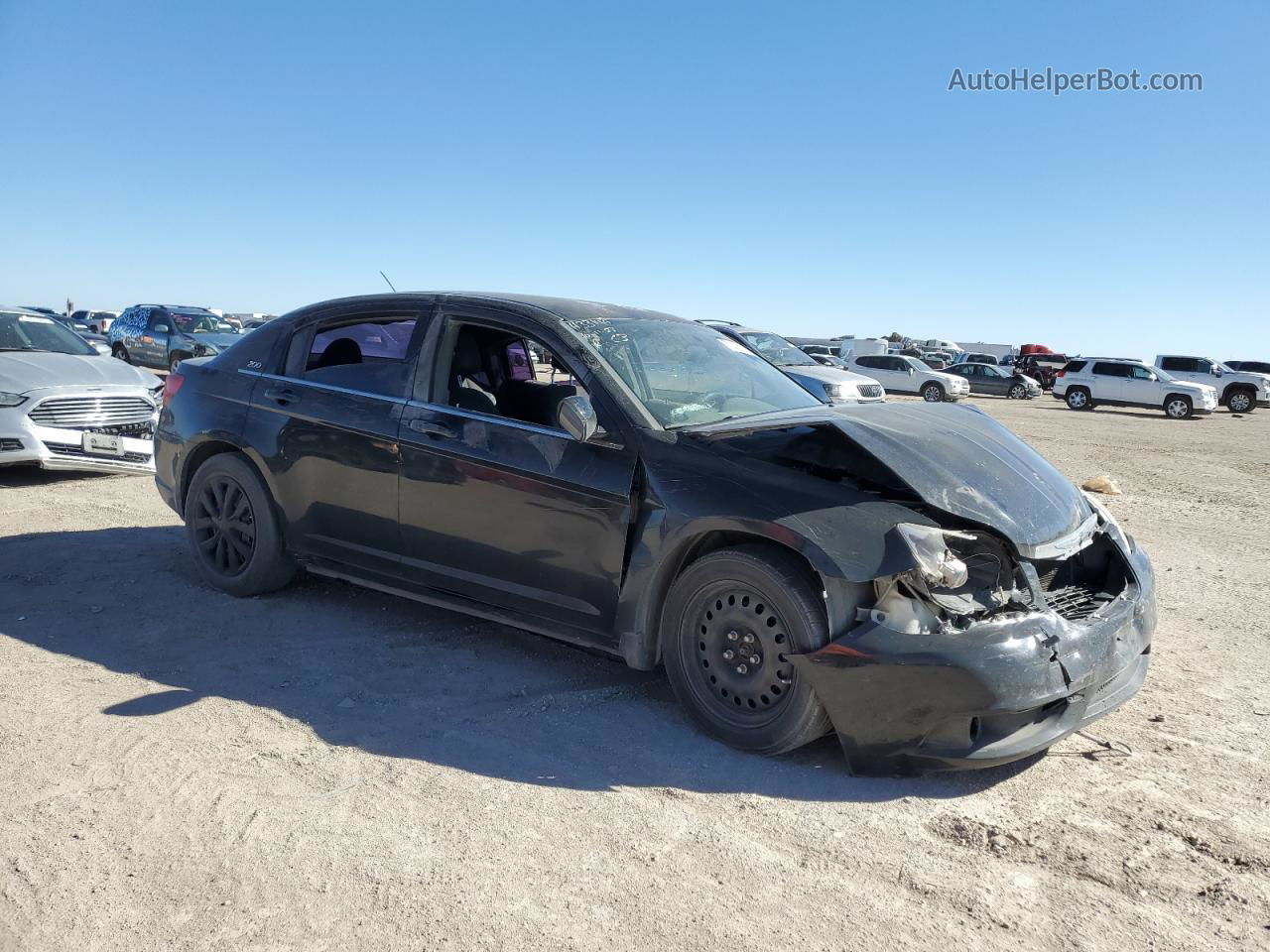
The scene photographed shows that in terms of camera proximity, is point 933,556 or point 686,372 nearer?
point 933,556

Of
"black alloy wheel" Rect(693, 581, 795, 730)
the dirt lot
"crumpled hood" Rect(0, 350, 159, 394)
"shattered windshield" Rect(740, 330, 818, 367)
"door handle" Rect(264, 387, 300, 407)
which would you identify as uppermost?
"shattered windshield" Rect(740, 330, 818, 367)

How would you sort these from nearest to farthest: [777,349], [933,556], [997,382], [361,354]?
[933,556] < [361,354] < [777,349] < [997,382]

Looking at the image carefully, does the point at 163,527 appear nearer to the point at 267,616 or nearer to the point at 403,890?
the point at 267,616

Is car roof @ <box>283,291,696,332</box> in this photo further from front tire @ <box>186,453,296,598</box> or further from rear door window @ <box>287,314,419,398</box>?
front tire @ <box>186,453,296,598</box>

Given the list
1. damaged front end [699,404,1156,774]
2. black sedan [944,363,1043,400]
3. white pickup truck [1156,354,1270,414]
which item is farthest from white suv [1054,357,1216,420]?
A: damaged front end [699,404,1156,774]

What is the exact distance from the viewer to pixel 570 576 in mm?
4113

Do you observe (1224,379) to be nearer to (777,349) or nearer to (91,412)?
(777,349)

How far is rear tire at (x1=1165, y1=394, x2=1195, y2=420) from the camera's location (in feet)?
97.7

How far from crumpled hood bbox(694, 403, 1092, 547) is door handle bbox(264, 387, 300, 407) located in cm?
241

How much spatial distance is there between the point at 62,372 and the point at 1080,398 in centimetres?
3093

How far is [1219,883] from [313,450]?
4.25 meters

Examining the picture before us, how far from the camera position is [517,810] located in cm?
328

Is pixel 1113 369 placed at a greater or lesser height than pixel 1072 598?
greater

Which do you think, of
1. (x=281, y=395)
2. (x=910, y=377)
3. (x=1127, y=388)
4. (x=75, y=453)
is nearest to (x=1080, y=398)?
(x=1127, y=388)
